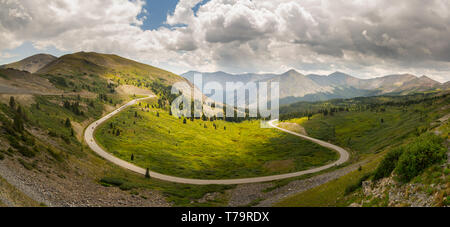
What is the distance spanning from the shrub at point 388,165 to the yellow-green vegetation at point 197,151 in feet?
224

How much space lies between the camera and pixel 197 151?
146 meters

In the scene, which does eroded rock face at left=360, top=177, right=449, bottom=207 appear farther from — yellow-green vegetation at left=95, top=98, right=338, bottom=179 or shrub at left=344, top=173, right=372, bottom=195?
yellow-green vegetation at left=95, top=98, right=338, bottom=179

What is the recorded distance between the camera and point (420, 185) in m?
21.2

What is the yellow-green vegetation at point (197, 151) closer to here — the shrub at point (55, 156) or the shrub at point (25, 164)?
the shrub at point (55, 156)

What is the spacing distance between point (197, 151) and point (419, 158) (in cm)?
13017

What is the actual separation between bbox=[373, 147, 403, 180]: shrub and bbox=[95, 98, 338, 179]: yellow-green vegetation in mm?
68182

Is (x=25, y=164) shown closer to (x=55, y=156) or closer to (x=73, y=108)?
(x=55, y=156)

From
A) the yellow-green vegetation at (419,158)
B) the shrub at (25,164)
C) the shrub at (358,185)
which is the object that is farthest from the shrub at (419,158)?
the shrub at (25,164)

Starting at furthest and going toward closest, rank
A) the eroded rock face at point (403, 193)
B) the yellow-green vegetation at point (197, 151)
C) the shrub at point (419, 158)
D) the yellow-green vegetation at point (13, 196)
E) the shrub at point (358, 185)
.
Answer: the yellow-green vegetation at point (197, 151) < the shrub at point (358, 185) < the yellow-green vegetation at point (13, 196) < the shrub at point (419, 158) < the eroded rock face at point (403, 193)

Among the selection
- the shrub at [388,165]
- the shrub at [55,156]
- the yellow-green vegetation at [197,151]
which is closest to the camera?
the shrub at [388,165]

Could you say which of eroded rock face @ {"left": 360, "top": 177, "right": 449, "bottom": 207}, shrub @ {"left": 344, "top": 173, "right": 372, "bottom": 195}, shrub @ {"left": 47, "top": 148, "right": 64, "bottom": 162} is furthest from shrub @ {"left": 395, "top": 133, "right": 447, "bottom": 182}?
shrub @ {"left": 47, "top": 148, "right": 64, "bottom": 162}

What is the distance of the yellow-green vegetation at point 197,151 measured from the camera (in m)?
A: 102
